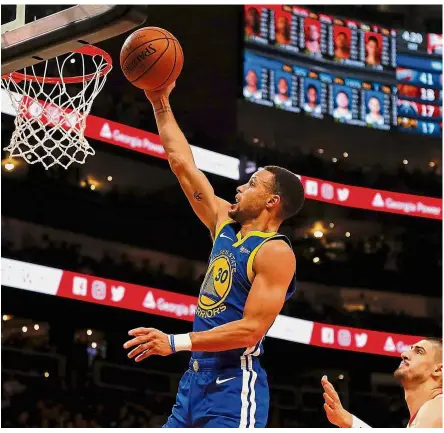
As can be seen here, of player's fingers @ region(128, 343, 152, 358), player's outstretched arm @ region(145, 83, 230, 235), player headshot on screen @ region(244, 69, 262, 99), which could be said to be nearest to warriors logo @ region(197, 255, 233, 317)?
player's outstretched arm @ region(145, 83, 230, 235)

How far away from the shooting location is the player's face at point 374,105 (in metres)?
15.1

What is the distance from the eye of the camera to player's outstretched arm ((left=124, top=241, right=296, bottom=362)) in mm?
3389

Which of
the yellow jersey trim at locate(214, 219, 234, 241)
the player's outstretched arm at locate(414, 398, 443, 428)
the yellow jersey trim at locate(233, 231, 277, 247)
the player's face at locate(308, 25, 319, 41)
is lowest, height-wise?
the player's outstretched arm at locate(414, 398, 443, 428)

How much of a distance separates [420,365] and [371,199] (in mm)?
11202

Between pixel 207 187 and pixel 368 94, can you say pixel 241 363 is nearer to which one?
pixel 207 187

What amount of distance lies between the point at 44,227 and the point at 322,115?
4776 millimetres

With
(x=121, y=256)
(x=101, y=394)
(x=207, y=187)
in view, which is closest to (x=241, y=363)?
(x=207, y=187)

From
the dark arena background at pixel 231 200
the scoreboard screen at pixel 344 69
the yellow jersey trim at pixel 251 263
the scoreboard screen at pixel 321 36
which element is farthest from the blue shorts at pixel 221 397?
the scoreboard screen at pixel 321 36

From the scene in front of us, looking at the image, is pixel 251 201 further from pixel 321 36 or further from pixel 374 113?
pixel 374 113

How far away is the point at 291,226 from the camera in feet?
51.0

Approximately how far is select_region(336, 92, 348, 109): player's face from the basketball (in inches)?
428

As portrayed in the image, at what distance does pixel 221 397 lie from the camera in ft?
11.9

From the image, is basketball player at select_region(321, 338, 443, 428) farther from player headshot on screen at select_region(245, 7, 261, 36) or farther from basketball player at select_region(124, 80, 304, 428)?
player headshot on screen at select_region(245, 7, 261, 36)

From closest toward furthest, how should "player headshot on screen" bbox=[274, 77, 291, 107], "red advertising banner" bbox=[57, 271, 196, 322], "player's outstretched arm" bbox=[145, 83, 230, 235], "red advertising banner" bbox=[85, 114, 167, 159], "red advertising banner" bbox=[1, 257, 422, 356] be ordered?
"player's outstretched arm" bbox=[145, 83, 230, 235]
"red advertising banner" bbox=[1, 257, 422, 356]
"red advertising banner" bbox=[57, 271, 196, 322]
"red advertising banner" bbox=[85, 114, 167, 159]
"player headshot on screen" bbox=[274, 77, 291, 107]
